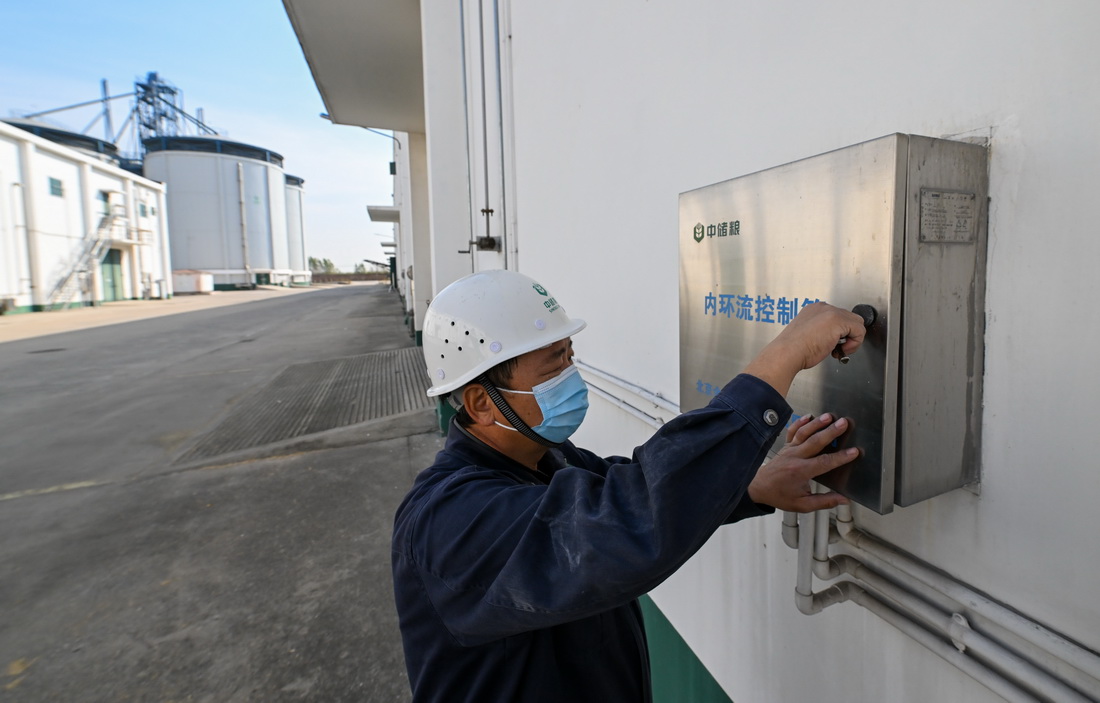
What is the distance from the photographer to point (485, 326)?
1.27 m

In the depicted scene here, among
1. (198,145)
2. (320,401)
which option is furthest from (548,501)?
(198,145)

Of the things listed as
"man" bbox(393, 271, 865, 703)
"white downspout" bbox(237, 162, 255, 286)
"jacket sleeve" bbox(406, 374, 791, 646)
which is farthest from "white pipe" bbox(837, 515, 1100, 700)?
"white downspout" bbox(237, 162, 255, 286)

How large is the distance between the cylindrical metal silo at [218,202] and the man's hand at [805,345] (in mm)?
46902

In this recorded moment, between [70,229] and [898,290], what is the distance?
31389 millimetres

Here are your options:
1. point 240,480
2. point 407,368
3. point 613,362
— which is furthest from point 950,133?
point 407,368

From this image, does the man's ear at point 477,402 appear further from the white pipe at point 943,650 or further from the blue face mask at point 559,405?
the white pipe at point 943,650

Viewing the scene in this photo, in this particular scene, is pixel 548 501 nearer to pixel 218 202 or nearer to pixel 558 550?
pixel 558 550

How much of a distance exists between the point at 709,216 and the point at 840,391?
1.54 ft

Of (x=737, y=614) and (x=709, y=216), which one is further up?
(x=709, y=216)

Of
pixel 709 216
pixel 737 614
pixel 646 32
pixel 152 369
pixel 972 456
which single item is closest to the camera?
pixel 972 456

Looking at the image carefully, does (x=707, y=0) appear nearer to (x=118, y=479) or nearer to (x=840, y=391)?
(x=840, y=391)

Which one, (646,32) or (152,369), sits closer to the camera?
(646,32)

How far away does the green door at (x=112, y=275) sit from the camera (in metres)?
26.9

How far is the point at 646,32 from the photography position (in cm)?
178
